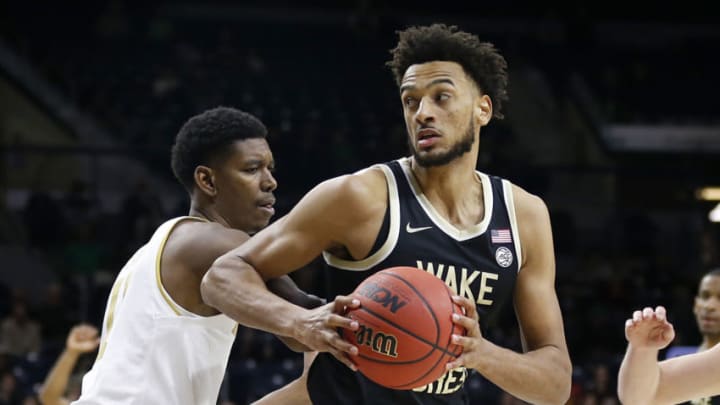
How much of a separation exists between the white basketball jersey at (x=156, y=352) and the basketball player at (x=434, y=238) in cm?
38

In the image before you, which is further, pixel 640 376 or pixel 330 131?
pixel 330 131

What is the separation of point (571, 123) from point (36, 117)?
25.4 feet

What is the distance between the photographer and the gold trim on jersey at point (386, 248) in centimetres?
320

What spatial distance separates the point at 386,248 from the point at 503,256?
41 cm

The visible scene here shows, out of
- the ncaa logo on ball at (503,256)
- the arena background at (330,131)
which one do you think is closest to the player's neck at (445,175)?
the ncaa logo on ball at (503,256)

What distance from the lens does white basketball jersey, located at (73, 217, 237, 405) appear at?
3502mm

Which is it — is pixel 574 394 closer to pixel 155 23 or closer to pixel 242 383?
pixel 242 383

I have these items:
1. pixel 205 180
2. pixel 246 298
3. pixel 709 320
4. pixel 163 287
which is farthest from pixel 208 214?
pixel 709 320

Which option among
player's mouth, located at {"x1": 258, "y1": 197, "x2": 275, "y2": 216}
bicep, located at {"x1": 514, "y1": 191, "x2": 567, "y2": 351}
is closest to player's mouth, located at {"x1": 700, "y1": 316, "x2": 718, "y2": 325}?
bicep, located at {"x1": 514, "y1": 191, "x2": 567, "y2": 351}

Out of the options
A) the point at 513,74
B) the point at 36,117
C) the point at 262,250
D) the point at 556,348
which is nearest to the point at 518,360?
the point at 556,348

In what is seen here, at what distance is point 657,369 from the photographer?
3506 mm

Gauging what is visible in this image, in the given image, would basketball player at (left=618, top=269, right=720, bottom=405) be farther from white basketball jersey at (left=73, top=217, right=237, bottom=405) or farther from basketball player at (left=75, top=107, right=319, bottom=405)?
white basketball jersey at (left=73, top=217, right=237, bottom=405)

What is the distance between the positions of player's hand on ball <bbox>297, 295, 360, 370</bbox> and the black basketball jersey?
1.19ft

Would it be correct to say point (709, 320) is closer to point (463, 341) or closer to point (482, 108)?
point (482, 108)
